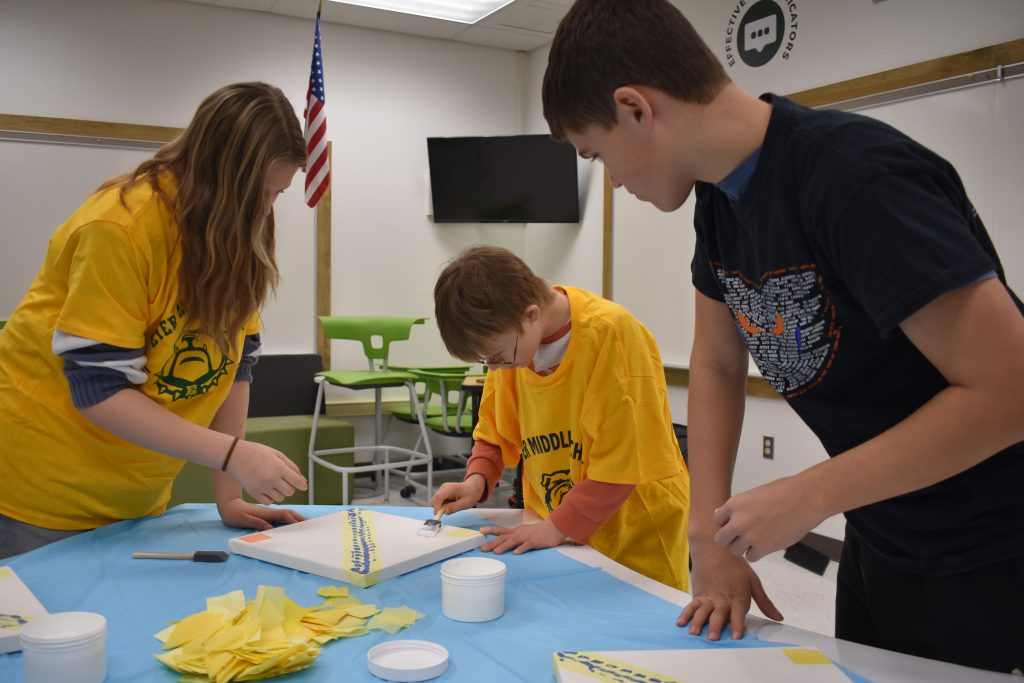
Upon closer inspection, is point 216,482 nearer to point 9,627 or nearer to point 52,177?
point 9,627

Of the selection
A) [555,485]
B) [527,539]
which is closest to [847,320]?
[527,539]

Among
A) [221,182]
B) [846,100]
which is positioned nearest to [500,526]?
[221,182]

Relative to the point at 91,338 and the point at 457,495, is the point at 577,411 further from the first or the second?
the point at 91,338

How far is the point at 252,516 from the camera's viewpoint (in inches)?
53.9

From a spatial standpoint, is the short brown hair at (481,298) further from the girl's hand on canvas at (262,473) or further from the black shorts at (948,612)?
the black shorts at (948,612)

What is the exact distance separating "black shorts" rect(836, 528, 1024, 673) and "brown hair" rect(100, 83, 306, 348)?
1.00 metres

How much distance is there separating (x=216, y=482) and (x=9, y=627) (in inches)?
22.2

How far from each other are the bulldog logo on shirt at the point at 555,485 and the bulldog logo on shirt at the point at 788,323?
561 mm

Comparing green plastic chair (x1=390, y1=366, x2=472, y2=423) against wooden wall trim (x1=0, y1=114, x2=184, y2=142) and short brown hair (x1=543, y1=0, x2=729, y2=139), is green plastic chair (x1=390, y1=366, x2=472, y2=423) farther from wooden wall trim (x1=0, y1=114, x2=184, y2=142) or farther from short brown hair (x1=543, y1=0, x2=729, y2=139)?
short brown hair (x1=543, y1=0, x2=729, y2=139)

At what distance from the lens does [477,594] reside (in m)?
0.96

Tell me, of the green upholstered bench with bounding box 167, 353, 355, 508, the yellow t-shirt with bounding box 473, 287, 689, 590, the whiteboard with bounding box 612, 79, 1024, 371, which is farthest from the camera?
the green upholstered bench with bounding box 167, 353, 355, 508

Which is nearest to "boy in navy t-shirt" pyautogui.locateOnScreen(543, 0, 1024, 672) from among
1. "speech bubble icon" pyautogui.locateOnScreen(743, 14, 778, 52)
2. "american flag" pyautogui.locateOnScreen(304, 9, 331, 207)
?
"speech bubble icon" pyautogui.locateOnScreen(743, 14, 778, 52)

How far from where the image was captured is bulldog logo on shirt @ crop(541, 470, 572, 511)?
146 cm

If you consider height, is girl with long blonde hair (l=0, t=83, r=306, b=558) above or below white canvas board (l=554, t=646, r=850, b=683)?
above
